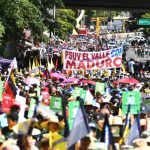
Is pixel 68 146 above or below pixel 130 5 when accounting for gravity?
below

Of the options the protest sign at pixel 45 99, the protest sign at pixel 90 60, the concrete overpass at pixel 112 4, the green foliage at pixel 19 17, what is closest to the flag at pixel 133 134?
the protest sign at pixel 45 99

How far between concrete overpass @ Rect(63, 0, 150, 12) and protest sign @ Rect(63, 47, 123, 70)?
64.1ft

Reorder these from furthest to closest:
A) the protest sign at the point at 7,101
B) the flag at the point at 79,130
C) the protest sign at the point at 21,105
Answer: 1. the protest sign at the point at 7,101
2. the protest sign at the point at 21,105
3. the flag at the point at 79,130

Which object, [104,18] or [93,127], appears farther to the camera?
[104,18]

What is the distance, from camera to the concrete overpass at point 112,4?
40.6 metres

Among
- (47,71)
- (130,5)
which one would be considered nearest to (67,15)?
(130,5)

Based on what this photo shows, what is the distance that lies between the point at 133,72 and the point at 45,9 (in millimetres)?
5034

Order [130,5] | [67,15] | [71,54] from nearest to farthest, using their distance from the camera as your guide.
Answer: [71,54] → [130,5] → [67,15]

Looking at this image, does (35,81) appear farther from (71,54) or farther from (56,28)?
(56,28)

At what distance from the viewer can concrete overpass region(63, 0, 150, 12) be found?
133 ft

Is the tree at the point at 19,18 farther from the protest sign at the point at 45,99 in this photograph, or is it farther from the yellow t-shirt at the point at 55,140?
the yellow t-shirt at the point at 55,140

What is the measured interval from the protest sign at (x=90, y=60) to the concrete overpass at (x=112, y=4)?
64.1ft

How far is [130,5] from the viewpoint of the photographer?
4303cm

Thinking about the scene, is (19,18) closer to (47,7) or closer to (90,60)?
(47,7)
